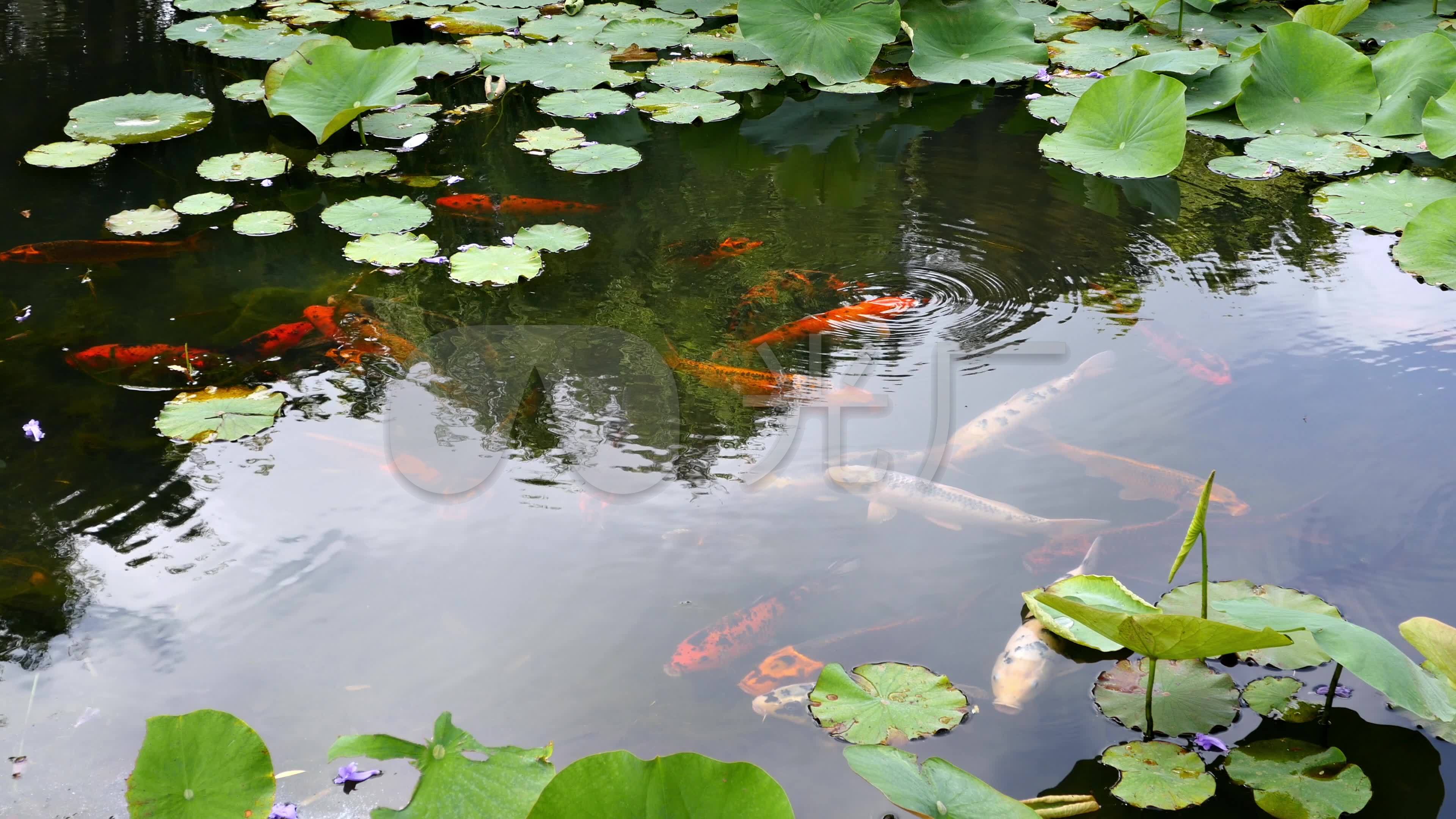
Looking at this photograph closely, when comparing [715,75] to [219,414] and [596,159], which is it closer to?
[596,159]

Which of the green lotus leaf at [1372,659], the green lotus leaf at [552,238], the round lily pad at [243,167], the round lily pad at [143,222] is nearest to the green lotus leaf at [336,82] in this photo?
the round lily pad at [243,167]

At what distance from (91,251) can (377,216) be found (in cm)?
99

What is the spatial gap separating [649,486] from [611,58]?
160 inches

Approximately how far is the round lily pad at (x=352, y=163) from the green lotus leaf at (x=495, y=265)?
1.03 meters

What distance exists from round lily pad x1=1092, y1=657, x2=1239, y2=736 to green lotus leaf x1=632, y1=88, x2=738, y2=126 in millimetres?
3536

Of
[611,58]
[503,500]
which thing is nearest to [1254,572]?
[503,500]

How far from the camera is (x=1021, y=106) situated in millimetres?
5293

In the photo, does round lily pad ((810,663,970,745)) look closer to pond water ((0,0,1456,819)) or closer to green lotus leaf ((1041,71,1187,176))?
pond water ((0,0,1456,819))

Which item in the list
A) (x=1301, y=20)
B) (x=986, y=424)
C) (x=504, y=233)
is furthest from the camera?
(x=1301, y=20)

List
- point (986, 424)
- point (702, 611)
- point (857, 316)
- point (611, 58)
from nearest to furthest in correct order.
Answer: point (702, 611), point (986, 424), point (857, 316), point (611, 58)

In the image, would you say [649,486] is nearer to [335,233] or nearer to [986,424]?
[986,424]

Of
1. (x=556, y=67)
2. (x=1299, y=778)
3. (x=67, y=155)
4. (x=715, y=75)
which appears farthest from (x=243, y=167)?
(x=1299, y=778)

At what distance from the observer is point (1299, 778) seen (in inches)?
68.6

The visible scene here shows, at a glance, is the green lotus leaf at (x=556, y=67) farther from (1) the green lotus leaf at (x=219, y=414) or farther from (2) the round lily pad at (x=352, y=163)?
(1) the green lotus leaf at (x=219, y=414)
